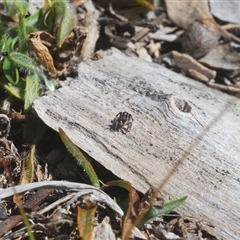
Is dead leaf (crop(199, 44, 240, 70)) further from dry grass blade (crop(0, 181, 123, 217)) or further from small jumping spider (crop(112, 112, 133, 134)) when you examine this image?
dry grass blade (crop(0, 181, 123, 217))

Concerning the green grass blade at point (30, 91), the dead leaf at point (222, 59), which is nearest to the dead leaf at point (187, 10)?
the dead leaf at point (222, 59)

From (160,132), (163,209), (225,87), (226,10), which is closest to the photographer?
(163,209)

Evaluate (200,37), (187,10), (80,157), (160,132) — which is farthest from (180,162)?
(187,10)

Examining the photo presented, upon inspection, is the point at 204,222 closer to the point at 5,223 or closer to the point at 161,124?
the point at 161,124

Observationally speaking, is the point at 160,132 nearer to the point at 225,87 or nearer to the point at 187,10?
the point at 225,87

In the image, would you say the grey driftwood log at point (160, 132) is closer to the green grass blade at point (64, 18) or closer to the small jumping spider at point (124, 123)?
the small jumping spider at point (124, 123)

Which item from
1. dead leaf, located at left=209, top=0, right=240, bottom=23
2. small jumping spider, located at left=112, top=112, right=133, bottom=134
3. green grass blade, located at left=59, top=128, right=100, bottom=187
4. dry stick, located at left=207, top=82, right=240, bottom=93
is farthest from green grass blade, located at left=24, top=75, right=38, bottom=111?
dead leaf, located at left=209, top=0, right=240, bottom=23
